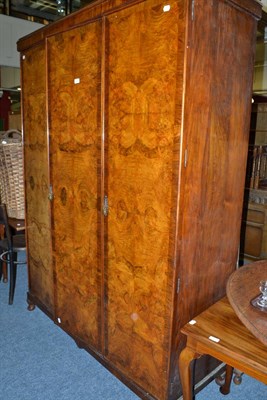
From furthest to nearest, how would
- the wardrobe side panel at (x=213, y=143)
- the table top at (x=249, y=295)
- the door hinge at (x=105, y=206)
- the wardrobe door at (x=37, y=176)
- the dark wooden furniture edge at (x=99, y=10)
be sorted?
the wardrobe door at (x=37, y=176)
the door hinge at (x=105, y=206)
the dark wooden furniture edge at (x=99, y=10)
the wardrobe side panel at (x=213, y=143)
the table top at (x=249, y=295)

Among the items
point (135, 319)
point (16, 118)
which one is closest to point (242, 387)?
point (135, 319)

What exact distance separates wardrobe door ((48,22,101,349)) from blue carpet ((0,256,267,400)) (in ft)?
0.49

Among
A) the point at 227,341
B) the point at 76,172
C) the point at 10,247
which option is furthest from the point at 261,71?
the point at 227,341

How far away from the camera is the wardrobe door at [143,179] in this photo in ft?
4.55

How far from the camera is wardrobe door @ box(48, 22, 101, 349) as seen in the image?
1.77 metres

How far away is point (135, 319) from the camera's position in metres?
1.70

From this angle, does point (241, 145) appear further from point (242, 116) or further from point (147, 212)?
point (147, 212)

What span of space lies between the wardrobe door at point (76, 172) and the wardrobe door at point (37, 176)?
0.11m

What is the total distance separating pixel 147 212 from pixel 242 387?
1209mm

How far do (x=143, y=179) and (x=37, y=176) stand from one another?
108cm

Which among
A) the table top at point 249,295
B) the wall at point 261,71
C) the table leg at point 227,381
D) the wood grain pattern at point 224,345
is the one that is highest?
the wall at point 261,71

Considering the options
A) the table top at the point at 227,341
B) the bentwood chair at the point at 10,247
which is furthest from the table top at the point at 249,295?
the bentwood chair at the point at 10,247

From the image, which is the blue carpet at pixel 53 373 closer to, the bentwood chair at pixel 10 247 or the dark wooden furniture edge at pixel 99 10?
the bentwood chair at pixel 10 247

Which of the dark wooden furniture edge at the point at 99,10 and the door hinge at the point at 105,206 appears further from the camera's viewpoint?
the door hinge at the point at 105,206
